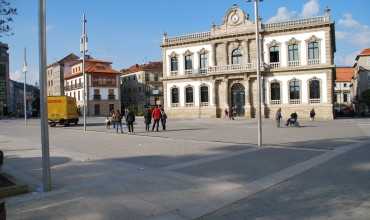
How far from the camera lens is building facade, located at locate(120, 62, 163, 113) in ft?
310

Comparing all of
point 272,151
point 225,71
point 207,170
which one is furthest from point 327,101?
point 207,170

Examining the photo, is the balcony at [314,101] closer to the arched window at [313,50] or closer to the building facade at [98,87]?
the arched window at [313,50]

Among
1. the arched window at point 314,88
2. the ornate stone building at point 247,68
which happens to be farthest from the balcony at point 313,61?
the arched window at point 314,88

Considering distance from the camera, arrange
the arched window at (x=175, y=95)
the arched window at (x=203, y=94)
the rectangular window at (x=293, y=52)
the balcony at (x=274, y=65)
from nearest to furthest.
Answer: the rectangular window at (x=293, y=52), the balcony at (x=274, y=65), the arched window at (x=203, y=94), the arched window at (x=175, y=95)

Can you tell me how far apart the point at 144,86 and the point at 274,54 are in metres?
51.4

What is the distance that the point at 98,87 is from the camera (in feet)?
281

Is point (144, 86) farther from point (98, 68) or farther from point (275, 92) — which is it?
point (275, 92)

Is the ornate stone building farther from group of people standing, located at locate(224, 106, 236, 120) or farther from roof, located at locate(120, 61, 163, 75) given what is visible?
roof, located at locate(120, 61, 163, 75)

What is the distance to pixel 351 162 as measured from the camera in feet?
38.6

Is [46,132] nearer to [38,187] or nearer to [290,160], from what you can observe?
[38,187]

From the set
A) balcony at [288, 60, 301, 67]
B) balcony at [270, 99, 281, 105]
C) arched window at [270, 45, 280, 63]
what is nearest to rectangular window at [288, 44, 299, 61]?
balcony at [288, 60, 301, 67]

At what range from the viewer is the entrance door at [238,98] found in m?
49.8

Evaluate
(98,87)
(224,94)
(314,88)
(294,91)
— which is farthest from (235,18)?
(98,87)

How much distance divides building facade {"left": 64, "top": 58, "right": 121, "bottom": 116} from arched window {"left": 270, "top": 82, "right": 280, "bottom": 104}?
150ft
